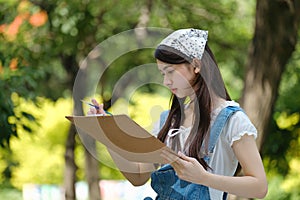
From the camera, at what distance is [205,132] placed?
212 centimetres

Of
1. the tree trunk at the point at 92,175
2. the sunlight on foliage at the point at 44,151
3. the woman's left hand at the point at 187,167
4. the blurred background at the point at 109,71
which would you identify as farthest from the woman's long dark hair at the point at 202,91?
the sunlight on foliage at the point at 44,151

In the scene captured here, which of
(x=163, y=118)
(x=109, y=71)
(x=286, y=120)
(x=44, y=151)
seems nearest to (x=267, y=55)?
(x=286, y=120)

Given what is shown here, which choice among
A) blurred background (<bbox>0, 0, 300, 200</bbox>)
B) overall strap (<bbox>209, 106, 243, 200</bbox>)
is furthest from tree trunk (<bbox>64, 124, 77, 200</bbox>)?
overall strap (<bbox>209, 106, 243, 200</bbox>)

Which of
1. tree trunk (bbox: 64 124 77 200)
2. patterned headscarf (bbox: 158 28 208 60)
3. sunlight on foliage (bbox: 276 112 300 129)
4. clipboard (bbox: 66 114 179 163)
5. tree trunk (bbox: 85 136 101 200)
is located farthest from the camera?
tree trunk (bbox: 85 136 101 200)

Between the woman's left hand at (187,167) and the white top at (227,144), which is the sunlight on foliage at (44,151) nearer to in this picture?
the white top at (227,144)

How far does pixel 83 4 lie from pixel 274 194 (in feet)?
7.15

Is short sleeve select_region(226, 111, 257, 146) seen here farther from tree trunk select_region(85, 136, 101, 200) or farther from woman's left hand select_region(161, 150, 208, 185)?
tree trunk select_region(85, 136, 101, 200)

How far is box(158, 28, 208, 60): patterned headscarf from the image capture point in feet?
7.09

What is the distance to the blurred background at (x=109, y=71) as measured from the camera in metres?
5.10

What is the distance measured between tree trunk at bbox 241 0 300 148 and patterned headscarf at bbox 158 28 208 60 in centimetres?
295

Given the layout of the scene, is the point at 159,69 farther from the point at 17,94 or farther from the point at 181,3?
the point at 181,3

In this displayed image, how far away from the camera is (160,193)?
2195 mm

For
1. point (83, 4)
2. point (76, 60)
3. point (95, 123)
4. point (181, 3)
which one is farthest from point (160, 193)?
point (76, 60)

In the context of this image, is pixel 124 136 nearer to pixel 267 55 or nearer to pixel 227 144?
pixel 227 144
